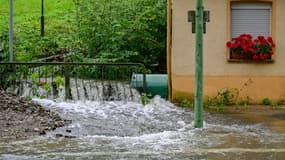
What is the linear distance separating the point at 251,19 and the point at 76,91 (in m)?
4.73

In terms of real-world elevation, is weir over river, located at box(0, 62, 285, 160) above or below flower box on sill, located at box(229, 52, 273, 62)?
below

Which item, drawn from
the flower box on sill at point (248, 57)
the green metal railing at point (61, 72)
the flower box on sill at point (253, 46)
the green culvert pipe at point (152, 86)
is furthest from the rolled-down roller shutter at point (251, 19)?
the green metal railing at point (61, 72)

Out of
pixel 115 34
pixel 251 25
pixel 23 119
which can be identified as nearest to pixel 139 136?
pixel 23 119

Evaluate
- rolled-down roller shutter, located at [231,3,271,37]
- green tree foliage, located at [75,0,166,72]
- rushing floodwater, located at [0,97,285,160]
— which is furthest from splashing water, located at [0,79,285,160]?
green tree foliage, located at [75,0,166,72]

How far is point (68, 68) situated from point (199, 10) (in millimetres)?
5256

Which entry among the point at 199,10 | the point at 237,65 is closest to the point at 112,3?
the point at 237,65

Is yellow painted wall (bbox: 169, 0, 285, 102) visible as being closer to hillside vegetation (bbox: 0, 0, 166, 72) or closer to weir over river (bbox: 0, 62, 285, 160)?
weir over river (bbox: 0, 62, 285, 160)

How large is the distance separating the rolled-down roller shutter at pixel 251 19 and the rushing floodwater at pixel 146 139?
299cm

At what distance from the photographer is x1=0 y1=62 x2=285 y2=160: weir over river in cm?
923

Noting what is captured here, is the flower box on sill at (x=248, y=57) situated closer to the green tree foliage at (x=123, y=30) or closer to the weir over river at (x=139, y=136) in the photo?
the weir over river at (x=139, y=136)

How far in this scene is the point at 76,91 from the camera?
15.9 meters

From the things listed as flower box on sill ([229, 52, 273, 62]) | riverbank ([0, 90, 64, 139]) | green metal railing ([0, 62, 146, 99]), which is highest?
flower box on sill ([229, 52, 273, 62])

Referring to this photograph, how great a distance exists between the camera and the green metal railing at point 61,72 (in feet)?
50.9

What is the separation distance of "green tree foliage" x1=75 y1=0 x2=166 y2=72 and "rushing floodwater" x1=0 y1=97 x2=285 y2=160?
536 cm
